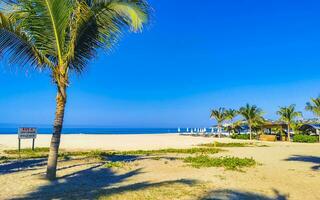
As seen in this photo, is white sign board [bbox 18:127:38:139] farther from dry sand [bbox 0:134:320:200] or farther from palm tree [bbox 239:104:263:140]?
palm tree [bbox 239:104:263:140]

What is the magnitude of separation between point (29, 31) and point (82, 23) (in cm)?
168

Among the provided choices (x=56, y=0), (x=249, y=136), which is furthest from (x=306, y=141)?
(x=56, y=0)

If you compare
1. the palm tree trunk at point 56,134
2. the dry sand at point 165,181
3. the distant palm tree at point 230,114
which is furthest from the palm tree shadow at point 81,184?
the distant palm tree at point 230,114

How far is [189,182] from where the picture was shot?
10516mm

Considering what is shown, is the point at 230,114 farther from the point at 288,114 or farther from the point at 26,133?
the point at 26,133

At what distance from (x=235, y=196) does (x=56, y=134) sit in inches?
225

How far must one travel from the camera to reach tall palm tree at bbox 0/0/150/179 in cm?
1050

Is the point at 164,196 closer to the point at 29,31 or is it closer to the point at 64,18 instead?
the point at 64,18

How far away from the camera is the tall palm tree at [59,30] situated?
1050cm

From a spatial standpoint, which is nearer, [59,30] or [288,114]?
[59,30]

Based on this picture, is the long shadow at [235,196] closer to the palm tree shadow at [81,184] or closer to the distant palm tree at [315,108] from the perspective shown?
the palm tree shadow at [81,184]

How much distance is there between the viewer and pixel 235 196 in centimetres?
879

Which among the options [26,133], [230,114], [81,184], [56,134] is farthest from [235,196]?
[230,114]

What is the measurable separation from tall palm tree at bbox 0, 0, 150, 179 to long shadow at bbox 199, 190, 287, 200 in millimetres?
5123
